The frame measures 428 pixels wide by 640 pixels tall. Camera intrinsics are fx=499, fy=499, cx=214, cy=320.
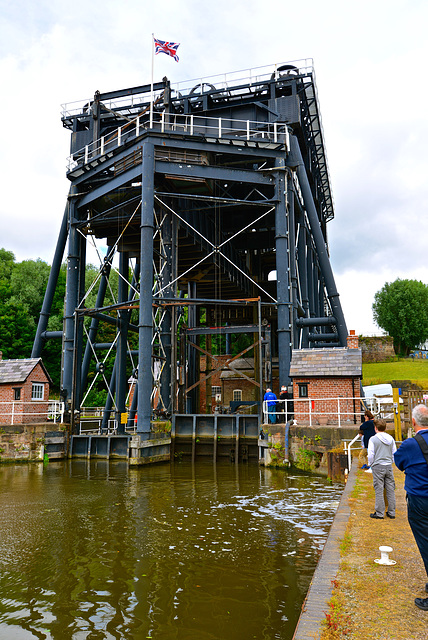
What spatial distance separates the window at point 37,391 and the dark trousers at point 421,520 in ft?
68.0

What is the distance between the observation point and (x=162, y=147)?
22703 millimetres

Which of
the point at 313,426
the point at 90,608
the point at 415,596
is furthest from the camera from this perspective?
the point at 313,426

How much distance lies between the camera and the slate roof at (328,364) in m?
17.9

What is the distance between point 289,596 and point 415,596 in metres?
2.00

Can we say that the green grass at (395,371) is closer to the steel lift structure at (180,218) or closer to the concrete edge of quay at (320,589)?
the steel lift structure at (180,218)

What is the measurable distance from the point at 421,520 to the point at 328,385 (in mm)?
14243

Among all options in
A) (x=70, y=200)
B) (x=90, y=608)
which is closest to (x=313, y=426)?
(x=90, y=608)

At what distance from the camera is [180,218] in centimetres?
2261

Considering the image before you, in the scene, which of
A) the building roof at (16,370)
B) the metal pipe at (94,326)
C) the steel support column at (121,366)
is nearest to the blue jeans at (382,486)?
the building roof at (16,370)

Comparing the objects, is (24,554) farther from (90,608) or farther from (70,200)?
(70,200)

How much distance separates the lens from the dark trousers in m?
4.15

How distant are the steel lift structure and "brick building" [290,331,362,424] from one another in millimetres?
3449

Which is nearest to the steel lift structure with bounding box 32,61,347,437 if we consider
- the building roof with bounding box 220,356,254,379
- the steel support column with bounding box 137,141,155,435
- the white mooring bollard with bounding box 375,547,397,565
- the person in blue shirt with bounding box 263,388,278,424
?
the steel support column with bounding box 137,141,155,435

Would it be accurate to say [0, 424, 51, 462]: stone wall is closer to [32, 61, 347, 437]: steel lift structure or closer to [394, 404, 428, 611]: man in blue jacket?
[32, 61, 347, 437]: steel lift structure
